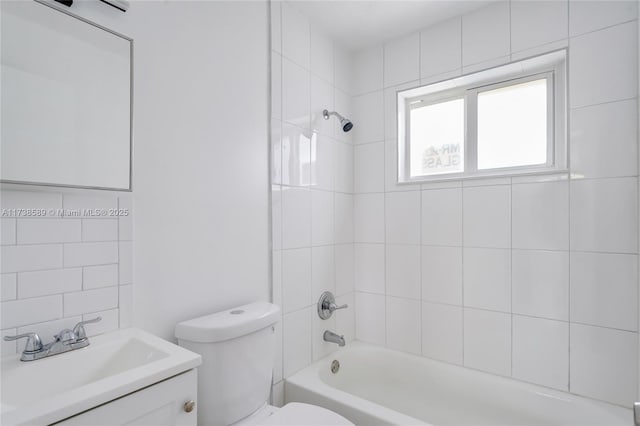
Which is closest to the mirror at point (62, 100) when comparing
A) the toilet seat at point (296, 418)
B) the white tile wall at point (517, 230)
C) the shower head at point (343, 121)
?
the toilet seat at point (296, 418)

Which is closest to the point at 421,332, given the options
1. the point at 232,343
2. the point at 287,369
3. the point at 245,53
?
the point at 287,369

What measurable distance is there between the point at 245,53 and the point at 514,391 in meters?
2.21

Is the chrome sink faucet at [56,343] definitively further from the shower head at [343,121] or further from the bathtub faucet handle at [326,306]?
the shower head at [343,121]

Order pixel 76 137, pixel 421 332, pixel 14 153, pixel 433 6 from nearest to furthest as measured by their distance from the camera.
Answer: pixel 14 153, pixel 76 137, pixel 433 6, pixel 421 332

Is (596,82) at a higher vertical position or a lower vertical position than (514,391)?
higher

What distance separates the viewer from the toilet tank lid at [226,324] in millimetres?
1219

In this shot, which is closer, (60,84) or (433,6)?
(60,84)

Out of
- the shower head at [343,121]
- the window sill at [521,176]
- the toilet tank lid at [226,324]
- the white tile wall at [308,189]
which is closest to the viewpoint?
the toilet tank lid at [226,324]

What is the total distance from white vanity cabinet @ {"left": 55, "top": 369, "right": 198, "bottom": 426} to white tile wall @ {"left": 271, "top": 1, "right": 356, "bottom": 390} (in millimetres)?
836

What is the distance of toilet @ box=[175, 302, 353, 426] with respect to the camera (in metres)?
1.23

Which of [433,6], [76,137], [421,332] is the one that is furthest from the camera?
[421,332]

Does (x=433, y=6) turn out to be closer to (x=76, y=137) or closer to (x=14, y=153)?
(x=76, y=137)

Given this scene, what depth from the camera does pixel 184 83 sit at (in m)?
1.35

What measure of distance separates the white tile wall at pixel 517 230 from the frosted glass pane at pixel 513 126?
213 mm
